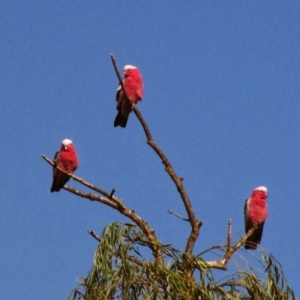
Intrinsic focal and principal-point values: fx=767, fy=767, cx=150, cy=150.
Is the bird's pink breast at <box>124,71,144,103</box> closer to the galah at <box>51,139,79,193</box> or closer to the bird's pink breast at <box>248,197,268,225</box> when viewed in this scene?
the galah at <box>51,139,79,193</box>

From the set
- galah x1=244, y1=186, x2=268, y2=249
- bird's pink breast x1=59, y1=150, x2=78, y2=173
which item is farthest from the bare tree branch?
galah x1=244, y1=186, x2=268, y2=249

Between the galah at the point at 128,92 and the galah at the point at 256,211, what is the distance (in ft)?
4.22

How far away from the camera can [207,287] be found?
12.5 feet

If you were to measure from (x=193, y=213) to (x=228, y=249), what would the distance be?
290mm

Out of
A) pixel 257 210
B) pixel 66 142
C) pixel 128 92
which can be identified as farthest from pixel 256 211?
pixel 66 142

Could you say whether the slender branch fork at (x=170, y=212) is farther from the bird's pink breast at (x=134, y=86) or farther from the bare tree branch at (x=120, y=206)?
the bird's pink breast at (x=134, y=86)

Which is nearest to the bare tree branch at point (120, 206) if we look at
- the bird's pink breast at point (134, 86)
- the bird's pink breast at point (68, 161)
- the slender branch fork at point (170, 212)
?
the slender branch fork at point (170, 212)

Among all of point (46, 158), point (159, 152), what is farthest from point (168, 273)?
point (46, 158)

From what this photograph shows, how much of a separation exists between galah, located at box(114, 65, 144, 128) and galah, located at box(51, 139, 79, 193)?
1.57 feet

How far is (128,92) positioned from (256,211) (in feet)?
4.96

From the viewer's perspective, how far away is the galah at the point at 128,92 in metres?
6.50

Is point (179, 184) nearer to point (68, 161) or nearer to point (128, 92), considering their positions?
point (68, 161)

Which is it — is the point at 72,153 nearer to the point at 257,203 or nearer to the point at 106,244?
the point at 257,203

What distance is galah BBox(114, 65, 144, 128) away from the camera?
21.3 feet
